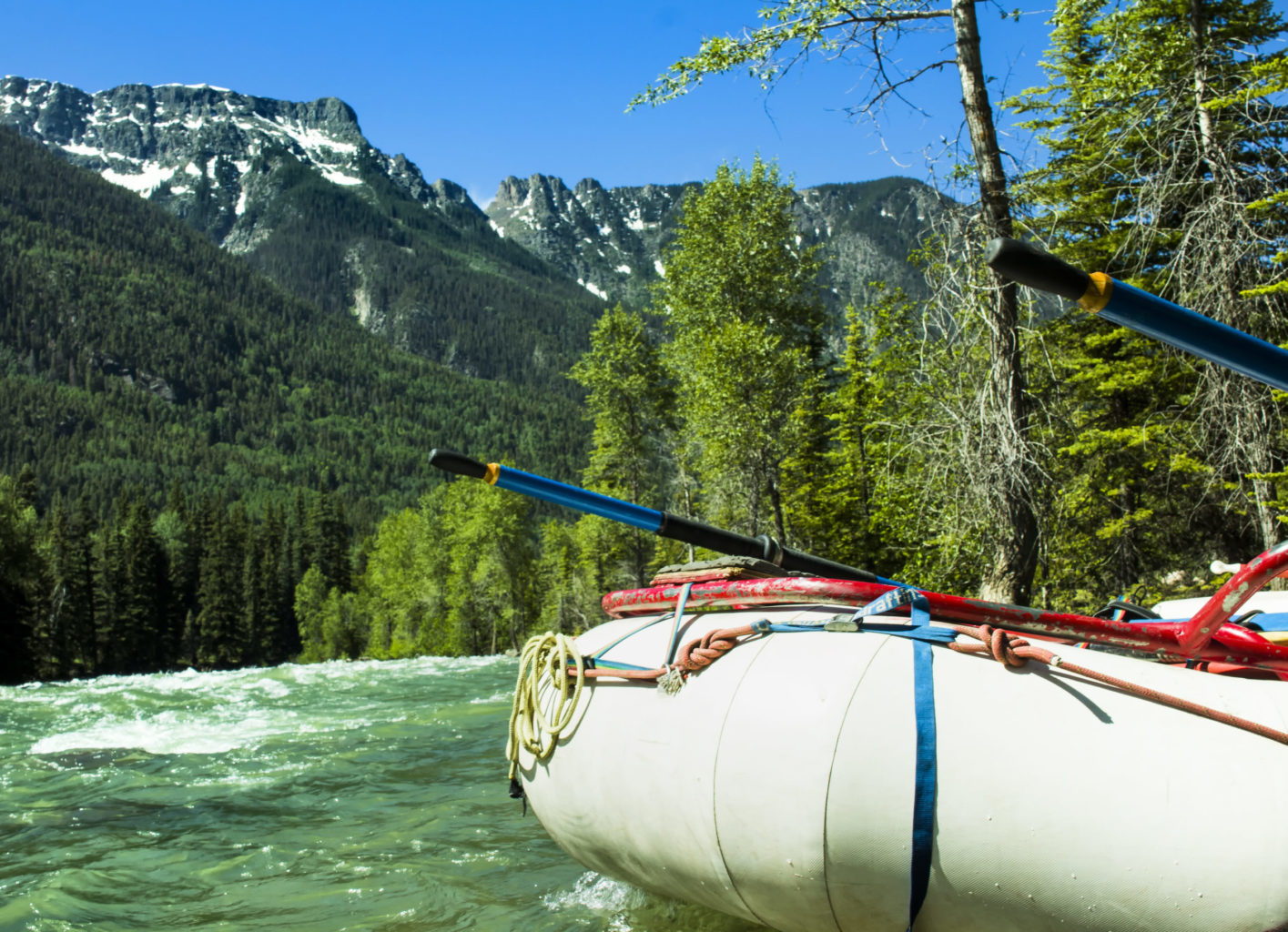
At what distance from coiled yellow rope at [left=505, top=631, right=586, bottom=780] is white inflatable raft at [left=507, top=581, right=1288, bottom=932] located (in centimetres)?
63

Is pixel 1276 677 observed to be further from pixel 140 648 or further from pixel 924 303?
pixel 140 648

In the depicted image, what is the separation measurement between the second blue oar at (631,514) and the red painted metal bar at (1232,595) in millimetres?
1403

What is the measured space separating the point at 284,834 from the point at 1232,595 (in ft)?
19.2

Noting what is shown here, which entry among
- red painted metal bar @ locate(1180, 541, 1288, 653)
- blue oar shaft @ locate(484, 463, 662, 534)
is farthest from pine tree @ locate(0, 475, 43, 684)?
red painted metal bar @ locate(1180, 541, 1288, 653)

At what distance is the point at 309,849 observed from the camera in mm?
5906

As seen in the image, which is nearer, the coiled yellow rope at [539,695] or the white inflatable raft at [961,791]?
the white inflatable raft at [961,791]

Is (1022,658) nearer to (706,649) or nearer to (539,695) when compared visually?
(706,649)

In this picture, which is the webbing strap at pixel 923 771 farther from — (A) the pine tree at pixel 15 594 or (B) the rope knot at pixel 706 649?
(A) the pine tree at pixel 15 594

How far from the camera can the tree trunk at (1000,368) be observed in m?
7.13

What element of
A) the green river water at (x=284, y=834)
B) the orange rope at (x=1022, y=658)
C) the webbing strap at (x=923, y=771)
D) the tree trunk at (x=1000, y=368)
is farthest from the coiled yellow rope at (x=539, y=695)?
the tree trunk at (x=1000, y=368)

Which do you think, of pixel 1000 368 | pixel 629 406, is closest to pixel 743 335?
pixel 629 406

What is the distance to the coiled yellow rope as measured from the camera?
13.3 ft

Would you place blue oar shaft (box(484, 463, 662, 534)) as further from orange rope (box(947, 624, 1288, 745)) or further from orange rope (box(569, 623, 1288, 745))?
orange rope (box(947, 624, 1288, 745))

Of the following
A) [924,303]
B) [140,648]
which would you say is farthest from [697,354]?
[140,648]
